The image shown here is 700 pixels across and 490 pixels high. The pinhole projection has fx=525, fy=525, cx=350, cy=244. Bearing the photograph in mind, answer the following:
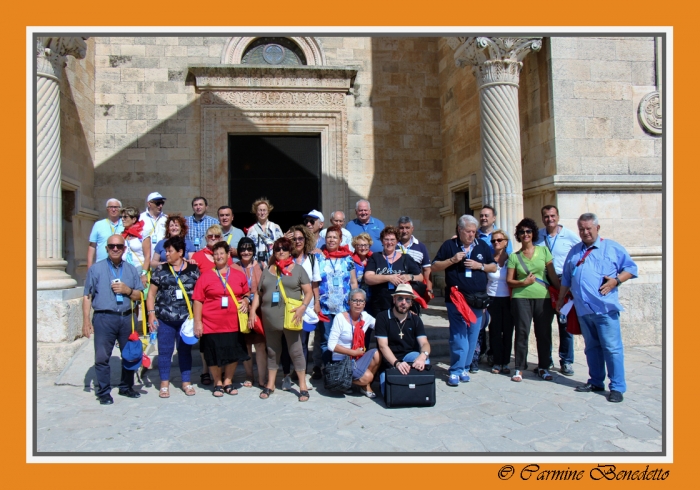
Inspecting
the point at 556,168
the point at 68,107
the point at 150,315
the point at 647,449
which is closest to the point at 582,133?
the point at 556,168

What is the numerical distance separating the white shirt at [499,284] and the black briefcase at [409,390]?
1.63 meters

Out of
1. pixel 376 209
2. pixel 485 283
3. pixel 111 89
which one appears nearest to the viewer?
pixel 485 283

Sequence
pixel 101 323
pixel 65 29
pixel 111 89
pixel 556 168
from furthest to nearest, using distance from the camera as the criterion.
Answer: pixel 111 89
pixel 556 168
pixel 101 323
pixel 65 29

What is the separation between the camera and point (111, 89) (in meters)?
10.5

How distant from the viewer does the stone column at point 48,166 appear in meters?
6.98

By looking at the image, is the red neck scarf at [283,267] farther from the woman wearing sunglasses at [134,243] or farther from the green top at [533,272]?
the green top at [533,272]

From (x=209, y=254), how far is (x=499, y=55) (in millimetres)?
5150

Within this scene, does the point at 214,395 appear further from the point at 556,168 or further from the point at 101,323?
the point at 556,168

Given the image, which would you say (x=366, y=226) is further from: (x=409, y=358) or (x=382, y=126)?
(x=382, y=126)

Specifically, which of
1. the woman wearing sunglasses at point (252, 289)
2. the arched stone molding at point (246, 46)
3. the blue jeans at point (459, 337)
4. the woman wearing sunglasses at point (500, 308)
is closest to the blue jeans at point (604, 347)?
the woman wearing sunglasses at point (500, 308)

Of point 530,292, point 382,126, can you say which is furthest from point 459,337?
point 382,126

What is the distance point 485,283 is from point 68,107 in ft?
25.5

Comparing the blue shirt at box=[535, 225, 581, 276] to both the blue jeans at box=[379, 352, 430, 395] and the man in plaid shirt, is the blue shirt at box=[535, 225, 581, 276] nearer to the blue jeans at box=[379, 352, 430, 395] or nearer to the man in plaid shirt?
the blue jeans at box=[379, 352, 430, 395]

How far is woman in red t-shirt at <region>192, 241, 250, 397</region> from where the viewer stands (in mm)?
5551
